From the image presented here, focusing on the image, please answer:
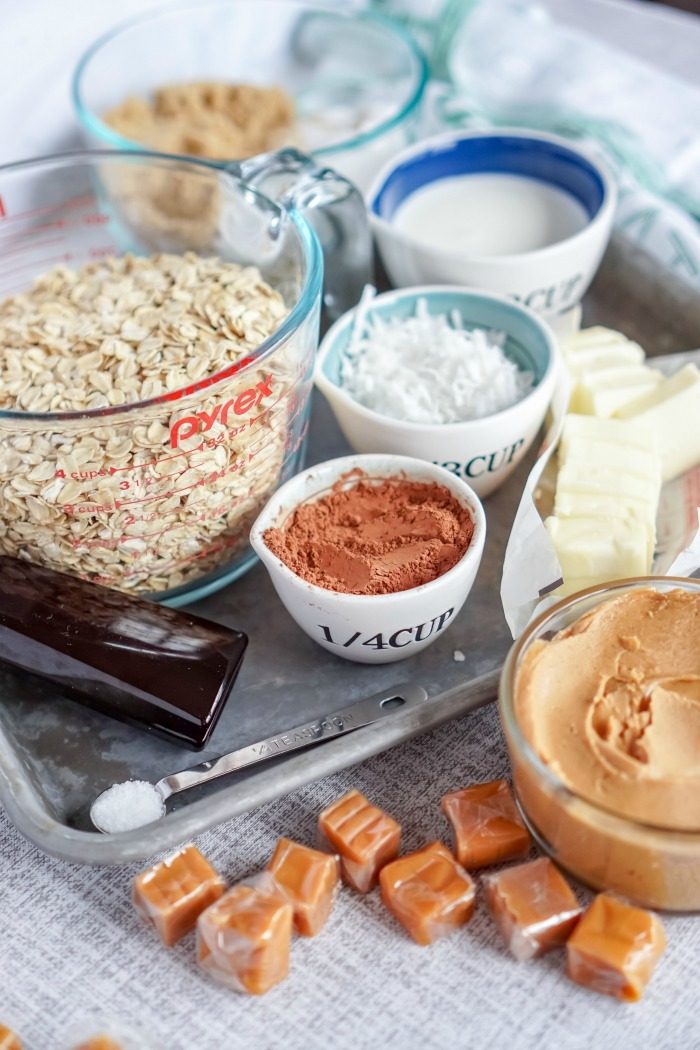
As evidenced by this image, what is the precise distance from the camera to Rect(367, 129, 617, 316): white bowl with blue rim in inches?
47.5

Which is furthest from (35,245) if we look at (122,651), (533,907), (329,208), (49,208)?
(533,907)

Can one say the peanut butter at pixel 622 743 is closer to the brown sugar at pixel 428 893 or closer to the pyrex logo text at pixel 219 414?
the brown sugar at pixel 428 893

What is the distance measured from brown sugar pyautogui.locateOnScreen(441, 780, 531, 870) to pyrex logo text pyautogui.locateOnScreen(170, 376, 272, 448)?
1.14 ft

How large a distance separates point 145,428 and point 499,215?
635 millimetres

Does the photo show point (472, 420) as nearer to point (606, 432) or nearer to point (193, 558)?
point (606, 432)

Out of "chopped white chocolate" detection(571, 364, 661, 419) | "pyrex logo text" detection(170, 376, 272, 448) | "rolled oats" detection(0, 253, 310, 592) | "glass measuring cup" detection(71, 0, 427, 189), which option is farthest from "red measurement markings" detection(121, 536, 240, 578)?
"glass measuring cup" detection(71, 0, 427, 189)

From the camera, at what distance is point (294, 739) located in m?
0.88

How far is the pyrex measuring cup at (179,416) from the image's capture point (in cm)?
90

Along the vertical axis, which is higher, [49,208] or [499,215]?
[49,208]

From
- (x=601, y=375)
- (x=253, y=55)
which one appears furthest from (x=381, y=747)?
(x=253, y=55)

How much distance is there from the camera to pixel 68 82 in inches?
65.9

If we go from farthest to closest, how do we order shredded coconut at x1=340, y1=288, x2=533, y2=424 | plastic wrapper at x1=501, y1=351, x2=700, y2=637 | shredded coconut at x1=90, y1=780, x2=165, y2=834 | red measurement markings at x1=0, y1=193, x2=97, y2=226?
red measurement markings at x1=0, y1=193, x2=97, y2=226
shredded coconut at x1=340, y1=288, x2=533, y2=424
plastic wrapper at x1=501, y1=351, x2=700, y2=637
shredded coconut at x1=90, y1=780, x2=165, y2=834

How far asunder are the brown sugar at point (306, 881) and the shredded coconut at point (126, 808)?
10 centimetres

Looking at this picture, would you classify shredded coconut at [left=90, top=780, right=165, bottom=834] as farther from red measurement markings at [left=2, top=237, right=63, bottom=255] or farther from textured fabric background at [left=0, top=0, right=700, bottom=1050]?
red measurement markings at [left=2, top=237, right=63, bottom=255]
